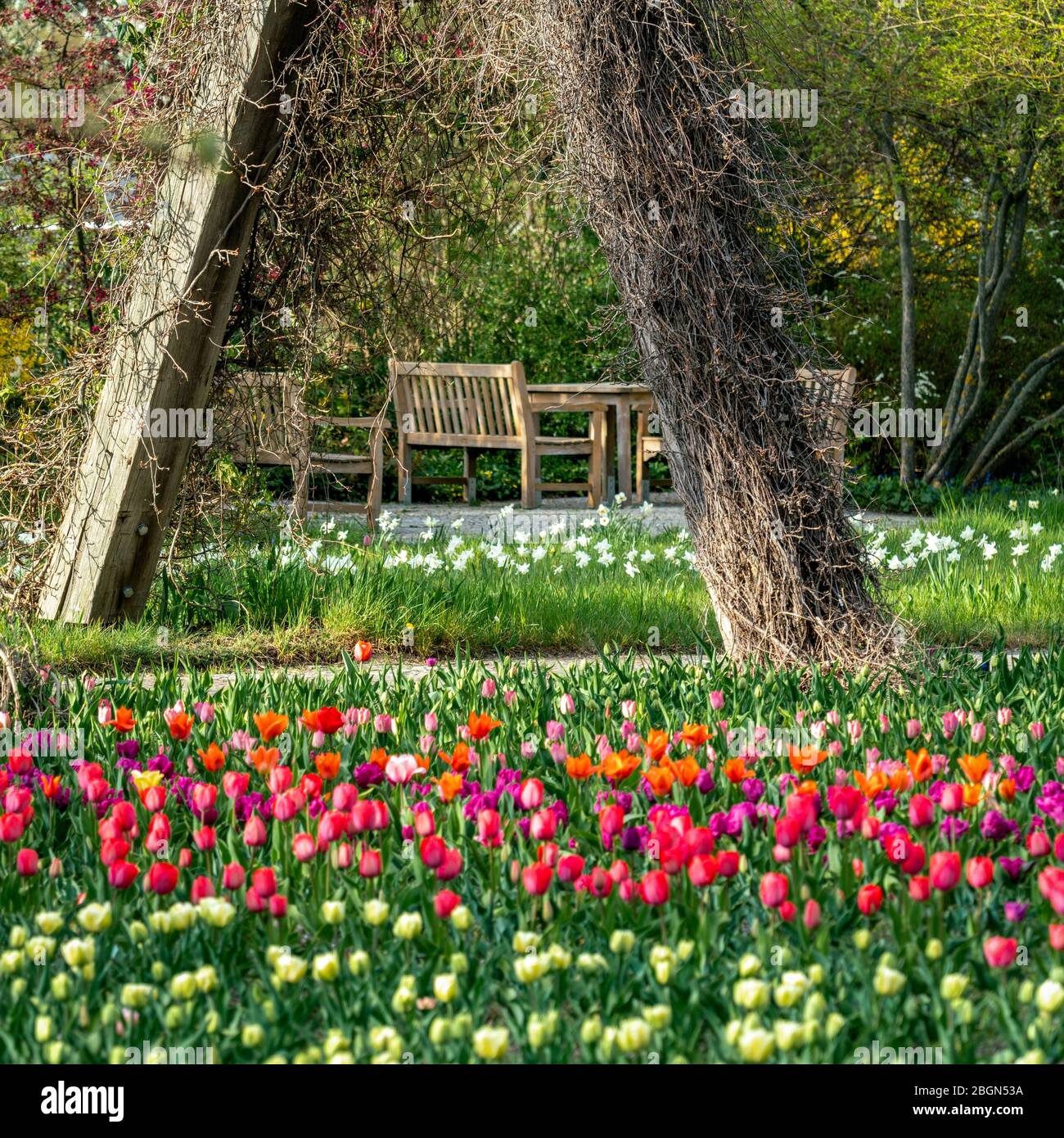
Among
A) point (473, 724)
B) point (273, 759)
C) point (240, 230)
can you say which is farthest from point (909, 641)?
point (240, 230)

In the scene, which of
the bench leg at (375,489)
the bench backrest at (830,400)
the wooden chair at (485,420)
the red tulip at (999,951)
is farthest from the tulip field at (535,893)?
the wooden chair at (485,420)

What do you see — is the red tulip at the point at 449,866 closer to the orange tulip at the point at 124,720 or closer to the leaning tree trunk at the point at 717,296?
the orange tulip at the point at 124,720

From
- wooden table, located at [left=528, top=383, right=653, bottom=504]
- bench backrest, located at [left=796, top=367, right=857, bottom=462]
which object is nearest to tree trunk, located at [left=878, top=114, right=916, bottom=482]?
wooden table, located at [left=528, top=383, right=653, bottom=504]

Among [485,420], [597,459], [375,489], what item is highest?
[485,420]

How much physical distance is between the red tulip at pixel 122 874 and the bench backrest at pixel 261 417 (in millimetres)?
3577

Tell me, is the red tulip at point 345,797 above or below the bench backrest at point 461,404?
below

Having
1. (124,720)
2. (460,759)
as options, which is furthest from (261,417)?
(460,759)

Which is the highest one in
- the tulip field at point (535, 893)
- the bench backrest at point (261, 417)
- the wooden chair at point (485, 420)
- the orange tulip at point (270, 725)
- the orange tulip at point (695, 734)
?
the wooden chair at point (485, 420)

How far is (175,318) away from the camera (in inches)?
211

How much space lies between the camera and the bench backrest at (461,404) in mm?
10953

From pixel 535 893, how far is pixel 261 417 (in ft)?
12.9

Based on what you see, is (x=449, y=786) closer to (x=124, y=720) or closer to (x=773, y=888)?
(x=773, y=888)

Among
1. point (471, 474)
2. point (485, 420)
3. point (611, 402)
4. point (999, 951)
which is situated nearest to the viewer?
point (999, 951)
